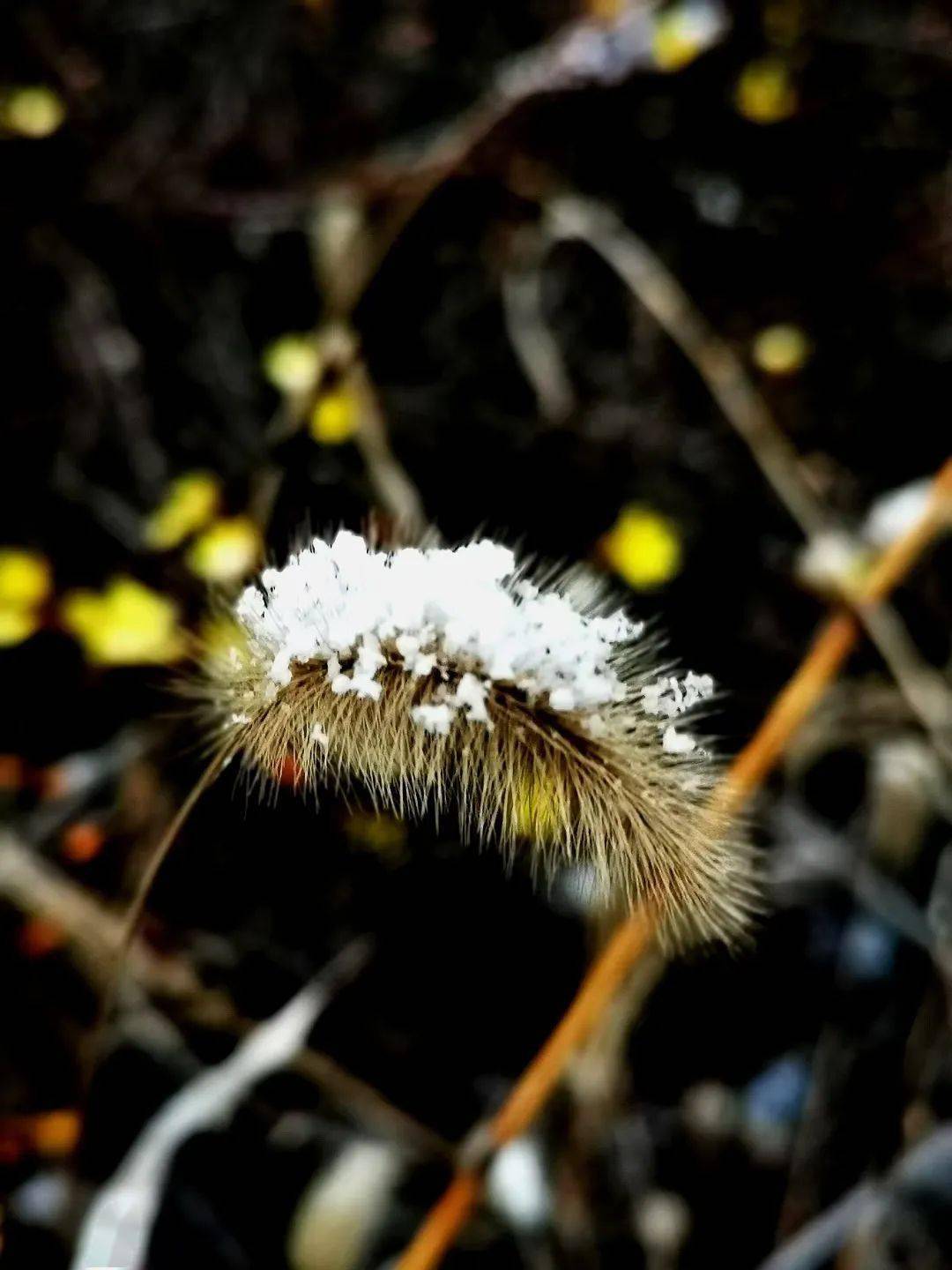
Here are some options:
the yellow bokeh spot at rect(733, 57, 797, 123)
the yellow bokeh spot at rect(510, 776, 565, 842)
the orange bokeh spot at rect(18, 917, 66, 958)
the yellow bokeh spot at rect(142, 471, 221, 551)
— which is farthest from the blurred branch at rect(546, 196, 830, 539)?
the orange bokeh spot at rect(18, 917, 66, 958)

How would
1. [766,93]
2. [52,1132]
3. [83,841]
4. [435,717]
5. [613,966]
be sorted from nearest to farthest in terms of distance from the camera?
[435,717], [613,966], [52,1132], [83,841], [766,93]

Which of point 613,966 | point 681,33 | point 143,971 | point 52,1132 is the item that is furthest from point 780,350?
point 52,1132

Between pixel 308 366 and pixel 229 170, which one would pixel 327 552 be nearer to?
pixel 308 366

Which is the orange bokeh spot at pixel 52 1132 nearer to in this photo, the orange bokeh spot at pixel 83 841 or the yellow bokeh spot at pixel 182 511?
the orange bokeh spot at pixel 83 841

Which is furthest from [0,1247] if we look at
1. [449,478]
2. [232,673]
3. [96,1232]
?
[449,478]

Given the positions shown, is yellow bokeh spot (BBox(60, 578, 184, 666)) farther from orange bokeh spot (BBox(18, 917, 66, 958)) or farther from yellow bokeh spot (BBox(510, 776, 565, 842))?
yellow bokeh spot (BBox(510, 776, 565, 842))

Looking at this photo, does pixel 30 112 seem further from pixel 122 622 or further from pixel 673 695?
pixel 673 695

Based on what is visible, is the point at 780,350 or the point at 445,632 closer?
the point at 445,632
